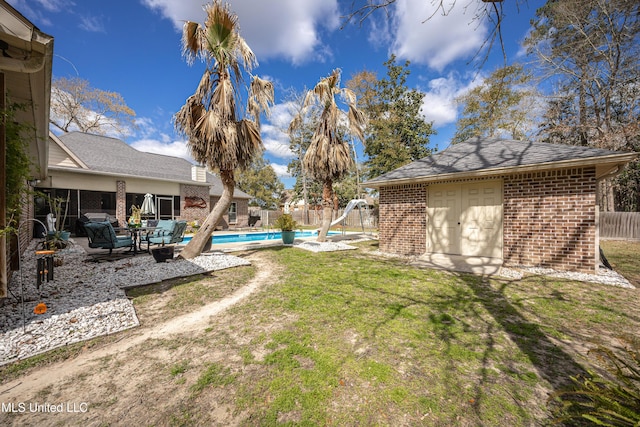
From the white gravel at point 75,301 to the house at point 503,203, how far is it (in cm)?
572

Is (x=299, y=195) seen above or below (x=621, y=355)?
above

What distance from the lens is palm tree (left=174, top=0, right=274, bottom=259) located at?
6207mm

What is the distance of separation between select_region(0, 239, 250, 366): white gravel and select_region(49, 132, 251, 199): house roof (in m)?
9.14

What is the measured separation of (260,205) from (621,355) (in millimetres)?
32710

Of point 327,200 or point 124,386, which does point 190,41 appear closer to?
point 327,200

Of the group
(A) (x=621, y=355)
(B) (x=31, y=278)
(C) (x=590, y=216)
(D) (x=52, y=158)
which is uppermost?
(D) (x=52, y=158)

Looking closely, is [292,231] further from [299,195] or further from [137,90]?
[299,195]

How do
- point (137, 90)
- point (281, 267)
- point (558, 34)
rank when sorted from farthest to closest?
point (558, 34) → point (137, 90) → point (281, 267)

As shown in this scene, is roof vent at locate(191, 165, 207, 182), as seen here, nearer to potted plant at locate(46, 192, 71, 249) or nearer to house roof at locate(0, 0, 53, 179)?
potted plant at locate(46, 192, 71, 249)

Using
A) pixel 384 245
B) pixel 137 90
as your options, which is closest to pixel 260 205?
pixel 137 90

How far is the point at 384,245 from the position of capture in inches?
354

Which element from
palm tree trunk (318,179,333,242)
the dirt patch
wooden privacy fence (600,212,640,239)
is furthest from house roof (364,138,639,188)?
wooden privacy fence (600,212,640,239)

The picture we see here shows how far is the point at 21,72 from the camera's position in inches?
106

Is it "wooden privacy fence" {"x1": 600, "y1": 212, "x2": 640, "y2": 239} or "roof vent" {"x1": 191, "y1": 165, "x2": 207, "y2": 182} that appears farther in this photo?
"roof vent" {"x1": 191, "y1": 165, "x2": 207, "y2": 182}
